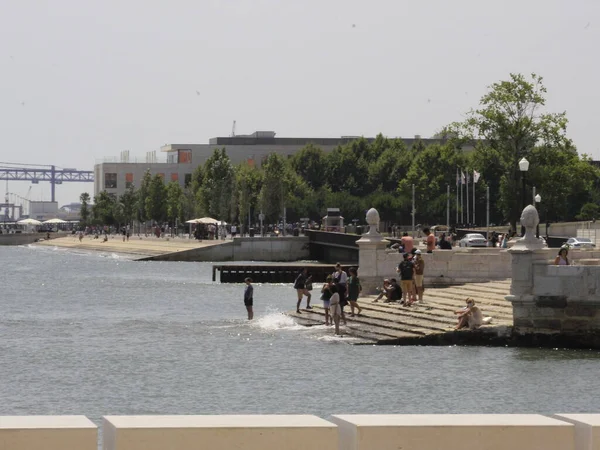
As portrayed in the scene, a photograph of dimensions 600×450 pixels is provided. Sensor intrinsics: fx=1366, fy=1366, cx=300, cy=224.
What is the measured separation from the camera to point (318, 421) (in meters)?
7.54

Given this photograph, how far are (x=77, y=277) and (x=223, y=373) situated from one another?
193 ft

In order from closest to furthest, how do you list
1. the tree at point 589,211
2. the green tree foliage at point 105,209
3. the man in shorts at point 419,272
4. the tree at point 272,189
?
the man in shorts at point 419,272 < the tree at point 589,211 < the tree at point 272,189 < the green tree foliage at point 105,209

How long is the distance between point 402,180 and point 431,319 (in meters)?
101

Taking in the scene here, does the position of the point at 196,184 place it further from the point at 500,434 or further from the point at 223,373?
the point at 500,434

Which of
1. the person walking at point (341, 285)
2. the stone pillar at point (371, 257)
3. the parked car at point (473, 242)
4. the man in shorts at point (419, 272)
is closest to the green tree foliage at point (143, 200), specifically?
the parked car at point (473, 242)

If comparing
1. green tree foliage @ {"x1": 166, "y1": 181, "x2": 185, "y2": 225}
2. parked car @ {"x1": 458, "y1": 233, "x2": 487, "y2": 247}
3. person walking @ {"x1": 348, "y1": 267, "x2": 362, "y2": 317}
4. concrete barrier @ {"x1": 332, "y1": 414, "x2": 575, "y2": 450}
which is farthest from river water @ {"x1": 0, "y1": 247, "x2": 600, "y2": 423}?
green tree foliage @ {"x1": 166, "y1": 181, "x2": 185, "y2": 225}

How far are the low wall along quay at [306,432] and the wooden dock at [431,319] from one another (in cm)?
2462

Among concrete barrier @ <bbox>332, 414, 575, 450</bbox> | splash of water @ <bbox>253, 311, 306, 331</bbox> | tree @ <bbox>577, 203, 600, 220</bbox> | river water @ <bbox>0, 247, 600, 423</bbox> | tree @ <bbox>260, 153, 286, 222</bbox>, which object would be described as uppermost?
tree @ <bbox>260, 153, 286, 222</bbox>

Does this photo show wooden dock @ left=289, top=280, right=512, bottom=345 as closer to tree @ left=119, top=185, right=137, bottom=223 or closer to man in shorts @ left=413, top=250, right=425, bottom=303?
man in shorts @ left=413, top=250, right=425, bottom=303

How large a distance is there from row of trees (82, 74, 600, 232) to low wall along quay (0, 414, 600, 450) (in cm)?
8776

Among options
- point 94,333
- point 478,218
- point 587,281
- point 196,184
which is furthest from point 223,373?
point 196,184

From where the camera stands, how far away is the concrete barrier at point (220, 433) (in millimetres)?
7383

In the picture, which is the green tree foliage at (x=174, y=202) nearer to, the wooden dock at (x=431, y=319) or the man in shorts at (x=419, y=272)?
the wooden dock at (x=431, y=319)

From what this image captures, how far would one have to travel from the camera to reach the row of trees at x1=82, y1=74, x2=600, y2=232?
97.5 m
